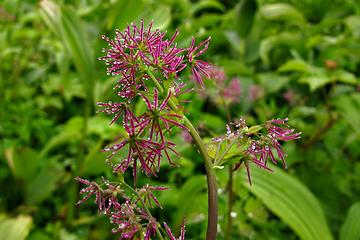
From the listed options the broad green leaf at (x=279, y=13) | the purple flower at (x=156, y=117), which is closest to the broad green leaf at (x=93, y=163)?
the broad green leaf at (x=279, y=13)

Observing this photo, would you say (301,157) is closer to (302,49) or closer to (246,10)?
(302,49)

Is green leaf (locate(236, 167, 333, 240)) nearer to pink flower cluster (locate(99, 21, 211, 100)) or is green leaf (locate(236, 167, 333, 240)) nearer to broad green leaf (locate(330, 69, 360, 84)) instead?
broad green leaf (locate(330, 69, 360, 84))

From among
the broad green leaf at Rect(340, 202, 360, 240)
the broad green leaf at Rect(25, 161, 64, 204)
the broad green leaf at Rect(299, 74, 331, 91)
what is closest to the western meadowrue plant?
the broad green leaf at Rect(340, 202, 360, 240)

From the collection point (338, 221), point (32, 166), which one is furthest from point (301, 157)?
point (32, 166)

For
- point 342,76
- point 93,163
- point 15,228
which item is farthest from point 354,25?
point 15,228

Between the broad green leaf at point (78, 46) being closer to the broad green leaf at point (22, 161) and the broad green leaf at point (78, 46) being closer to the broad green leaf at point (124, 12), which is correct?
the broad green leaf at point (124, 12)

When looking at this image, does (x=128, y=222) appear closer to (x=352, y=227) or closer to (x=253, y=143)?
(x=253, y=143)

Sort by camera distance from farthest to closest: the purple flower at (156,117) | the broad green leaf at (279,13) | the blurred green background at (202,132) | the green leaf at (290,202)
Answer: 1. the broad green leaf at (279,13)
2. the blurred green background at (202,132)
3. the green leaf at (290,202)
4. the purple flower at (156,117)
